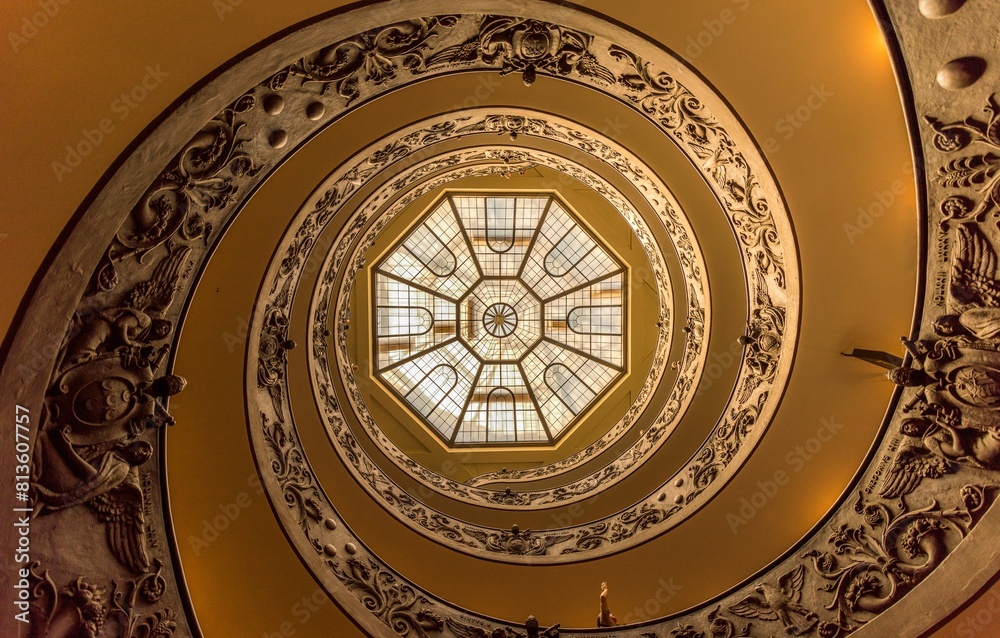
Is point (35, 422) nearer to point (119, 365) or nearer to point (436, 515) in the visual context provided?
point (119, 365)

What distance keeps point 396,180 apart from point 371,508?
6.00 m

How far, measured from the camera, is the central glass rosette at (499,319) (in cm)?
1598

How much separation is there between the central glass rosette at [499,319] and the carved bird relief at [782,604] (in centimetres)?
782

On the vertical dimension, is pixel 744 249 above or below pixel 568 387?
below

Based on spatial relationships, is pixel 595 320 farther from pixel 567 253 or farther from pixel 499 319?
pixel 499 319

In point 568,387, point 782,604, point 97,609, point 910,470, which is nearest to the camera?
point 97,609

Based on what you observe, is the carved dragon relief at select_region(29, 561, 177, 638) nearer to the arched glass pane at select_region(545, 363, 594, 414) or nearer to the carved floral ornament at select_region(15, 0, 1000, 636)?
the carved floral ornament at select_region(15, 0, 1000, 636)

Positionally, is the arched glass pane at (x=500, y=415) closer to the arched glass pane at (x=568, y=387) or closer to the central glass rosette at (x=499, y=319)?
the central glass rosette at (x=499, y=319)

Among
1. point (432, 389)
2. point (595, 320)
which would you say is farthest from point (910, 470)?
point (432, 389)

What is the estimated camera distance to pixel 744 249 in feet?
27.3

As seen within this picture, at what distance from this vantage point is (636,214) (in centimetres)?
1181

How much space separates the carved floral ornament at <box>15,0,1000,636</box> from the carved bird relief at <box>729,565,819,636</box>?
0.02 m

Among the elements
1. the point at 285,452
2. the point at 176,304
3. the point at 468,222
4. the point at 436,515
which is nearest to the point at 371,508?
the point at 436,515

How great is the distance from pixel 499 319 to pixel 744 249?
9.77m
